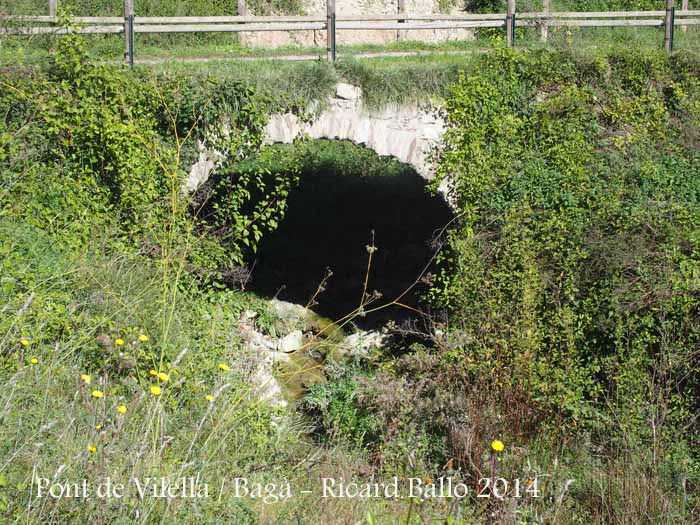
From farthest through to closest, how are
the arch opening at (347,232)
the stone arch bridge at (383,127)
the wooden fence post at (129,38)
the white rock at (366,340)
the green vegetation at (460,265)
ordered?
the arch opening at (347,232)
the white rock at (366,340)
the wooden fence post at (129,38)
the stone arch bridge at (383,127)
the green vegetation at (460,265)

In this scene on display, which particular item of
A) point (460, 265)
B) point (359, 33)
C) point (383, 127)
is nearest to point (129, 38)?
point (383, 127)

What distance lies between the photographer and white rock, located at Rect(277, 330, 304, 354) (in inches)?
479

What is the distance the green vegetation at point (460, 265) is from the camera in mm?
6000

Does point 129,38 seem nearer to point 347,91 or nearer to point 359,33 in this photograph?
point 347,91

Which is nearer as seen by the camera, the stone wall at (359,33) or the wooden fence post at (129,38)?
the wooden fence post at (129,38)

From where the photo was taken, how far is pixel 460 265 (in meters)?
8.89

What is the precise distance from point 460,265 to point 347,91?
2535mm

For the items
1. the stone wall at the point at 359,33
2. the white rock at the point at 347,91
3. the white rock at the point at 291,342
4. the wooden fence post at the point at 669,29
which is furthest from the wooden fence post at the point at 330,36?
the stone wall at the point at 359,33

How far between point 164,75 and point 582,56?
512cm

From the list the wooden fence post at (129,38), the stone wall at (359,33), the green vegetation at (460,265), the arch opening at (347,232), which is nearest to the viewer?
the green vegetation at (460,265)

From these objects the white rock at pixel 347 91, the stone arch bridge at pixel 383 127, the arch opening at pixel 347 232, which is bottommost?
the arch opening at pixel 347 232

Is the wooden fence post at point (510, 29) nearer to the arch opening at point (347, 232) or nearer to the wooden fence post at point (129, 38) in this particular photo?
the arch opening at point (347, 232)

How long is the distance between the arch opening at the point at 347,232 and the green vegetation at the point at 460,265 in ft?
10.5

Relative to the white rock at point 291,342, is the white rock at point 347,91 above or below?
above
